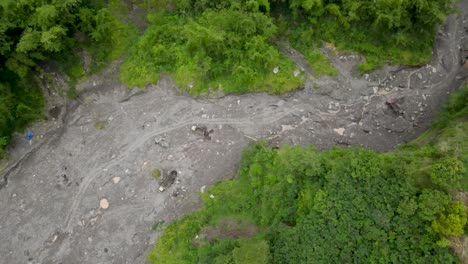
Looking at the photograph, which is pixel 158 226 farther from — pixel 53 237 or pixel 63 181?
pixel 63 181

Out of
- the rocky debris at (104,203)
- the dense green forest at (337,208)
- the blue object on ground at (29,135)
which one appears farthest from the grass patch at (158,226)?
the blue object on ground at (29,135)

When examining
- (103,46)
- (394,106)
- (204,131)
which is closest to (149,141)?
(204,131)

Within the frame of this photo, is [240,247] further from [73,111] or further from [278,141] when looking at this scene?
[73,111]

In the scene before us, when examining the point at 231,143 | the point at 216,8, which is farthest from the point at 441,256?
the point at 216,8

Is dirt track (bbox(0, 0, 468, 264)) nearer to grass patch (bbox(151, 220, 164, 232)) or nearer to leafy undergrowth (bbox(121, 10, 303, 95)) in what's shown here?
grass patch (bbox(151, 220, 164, 232))

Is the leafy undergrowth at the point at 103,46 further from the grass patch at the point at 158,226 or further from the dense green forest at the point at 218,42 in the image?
the grass patch at the point at 158,226

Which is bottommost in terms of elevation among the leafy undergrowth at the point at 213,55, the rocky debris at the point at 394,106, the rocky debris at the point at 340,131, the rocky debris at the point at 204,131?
the rocky debris at the point at 204,131
